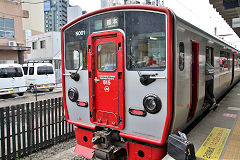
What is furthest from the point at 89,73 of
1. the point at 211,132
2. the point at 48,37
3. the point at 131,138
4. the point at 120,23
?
the point at 48,37

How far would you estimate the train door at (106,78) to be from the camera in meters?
3.45

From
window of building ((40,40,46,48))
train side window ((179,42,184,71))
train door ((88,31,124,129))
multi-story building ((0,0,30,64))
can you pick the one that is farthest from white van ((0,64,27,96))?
window of building ((40,40,46,48))

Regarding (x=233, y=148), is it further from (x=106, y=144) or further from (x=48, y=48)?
(x=48, y=48)

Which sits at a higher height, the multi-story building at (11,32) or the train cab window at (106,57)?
the multi-story building at (11,32)

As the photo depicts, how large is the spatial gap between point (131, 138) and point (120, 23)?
195 centimetres

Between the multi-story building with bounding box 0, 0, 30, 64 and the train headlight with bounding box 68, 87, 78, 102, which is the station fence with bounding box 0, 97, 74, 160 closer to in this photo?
the train headlight with bounding box 68, 87, 78, 102

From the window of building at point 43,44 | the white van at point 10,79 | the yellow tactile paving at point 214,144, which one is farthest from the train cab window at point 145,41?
the window of building at point 43,44

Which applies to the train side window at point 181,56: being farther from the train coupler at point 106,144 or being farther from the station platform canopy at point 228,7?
the station platform canopy at point 228,7

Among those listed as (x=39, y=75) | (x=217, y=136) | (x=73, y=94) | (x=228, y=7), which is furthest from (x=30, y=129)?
(x=39, y=75)

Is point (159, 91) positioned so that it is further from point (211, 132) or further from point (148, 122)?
point (211, 132)

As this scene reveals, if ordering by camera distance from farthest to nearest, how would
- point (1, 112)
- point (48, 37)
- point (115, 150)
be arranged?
point (48, 37) < point (1, 112) < point (115, 150)

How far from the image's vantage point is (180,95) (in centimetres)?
333

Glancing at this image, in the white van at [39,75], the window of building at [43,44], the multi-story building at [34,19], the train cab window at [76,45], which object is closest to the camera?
the train cab window at [76,45]

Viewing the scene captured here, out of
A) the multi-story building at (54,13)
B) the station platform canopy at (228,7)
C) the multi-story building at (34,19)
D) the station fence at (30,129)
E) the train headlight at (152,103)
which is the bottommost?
the station fence at (30,129)
